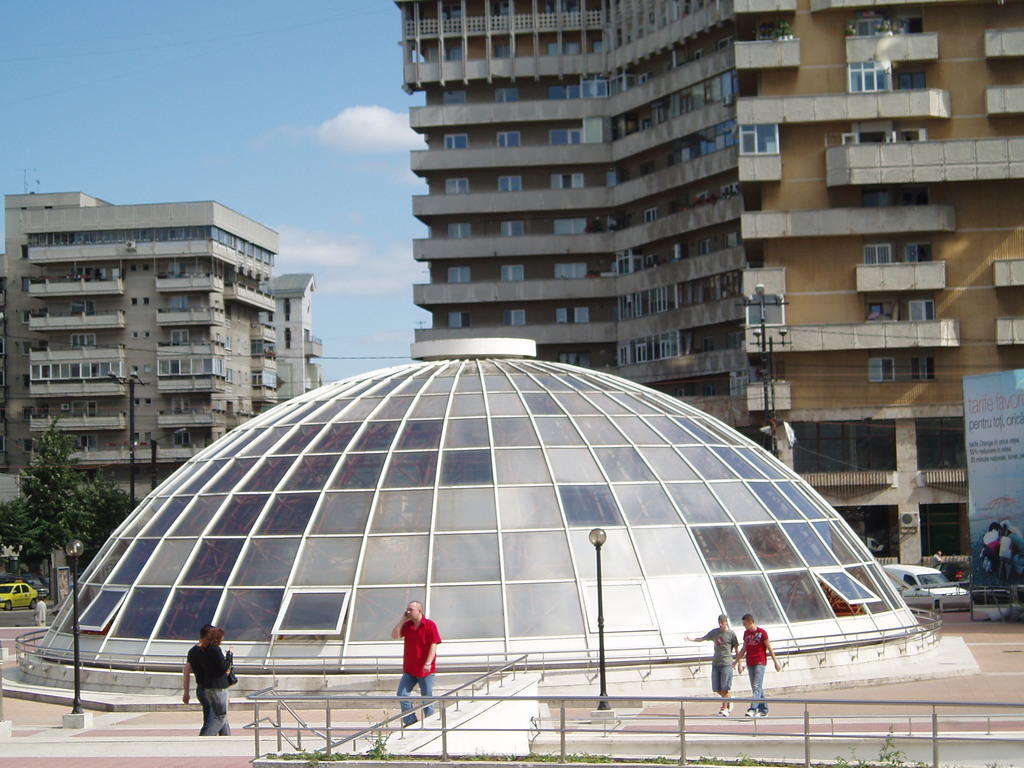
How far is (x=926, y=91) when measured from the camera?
62906mm

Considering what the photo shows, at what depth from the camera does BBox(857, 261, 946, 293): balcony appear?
204ft

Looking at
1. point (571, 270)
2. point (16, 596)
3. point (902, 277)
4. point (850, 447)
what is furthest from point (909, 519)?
point (16, 596)

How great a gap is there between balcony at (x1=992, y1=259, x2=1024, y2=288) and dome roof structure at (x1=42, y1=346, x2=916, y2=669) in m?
33.1

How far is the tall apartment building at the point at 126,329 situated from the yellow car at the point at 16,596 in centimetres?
2167

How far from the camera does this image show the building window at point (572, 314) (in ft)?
281

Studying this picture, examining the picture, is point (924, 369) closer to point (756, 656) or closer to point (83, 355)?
point (756, 656)

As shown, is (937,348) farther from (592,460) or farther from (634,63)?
(592,460)

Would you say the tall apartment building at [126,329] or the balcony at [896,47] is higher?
the balcony at [896,47]

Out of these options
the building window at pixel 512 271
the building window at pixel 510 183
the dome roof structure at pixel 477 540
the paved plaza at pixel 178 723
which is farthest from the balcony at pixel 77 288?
the dome roof structure at pixel 477 540

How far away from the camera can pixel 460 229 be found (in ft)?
286

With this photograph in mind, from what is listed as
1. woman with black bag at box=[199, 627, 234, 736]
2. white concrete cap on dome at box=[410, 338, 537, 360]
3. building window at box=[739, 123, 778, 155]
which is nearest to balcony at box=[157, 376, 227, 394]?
building window at box=[739, 123, 778, 155]

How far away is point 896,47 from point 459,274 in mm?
32663

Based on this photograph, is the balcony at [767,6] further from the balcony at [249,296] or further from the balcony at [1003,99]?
the balcony at [249,296]

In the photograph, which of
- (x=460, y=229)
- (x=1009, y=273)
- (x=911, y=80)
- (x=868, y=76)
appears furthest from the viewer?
(x=460, y=229)
